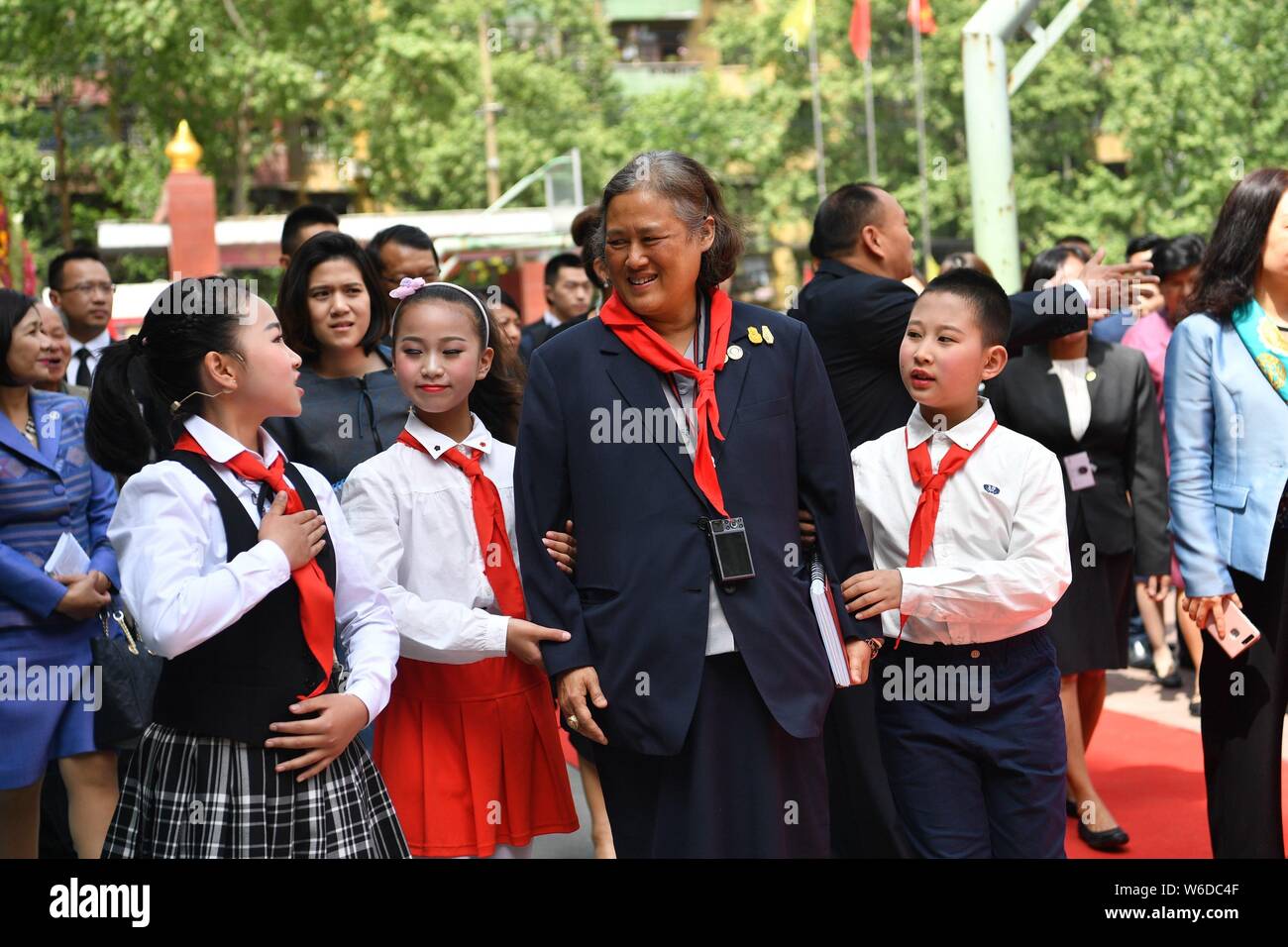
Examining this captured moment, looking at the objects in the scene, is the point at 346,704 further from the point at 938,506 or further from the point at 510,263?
the point at 510,263

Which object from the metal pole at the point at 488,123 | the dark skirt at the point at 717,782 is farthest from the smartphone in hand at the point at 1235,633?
the metal pole at the point at 488,123

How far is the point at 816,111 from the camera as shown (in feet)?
116

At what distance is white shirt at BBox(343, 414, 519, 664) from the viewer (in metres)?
3.77

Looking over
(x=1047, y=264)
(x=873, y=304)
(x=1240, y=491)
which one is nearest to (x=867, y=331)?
(x=873, y=304)

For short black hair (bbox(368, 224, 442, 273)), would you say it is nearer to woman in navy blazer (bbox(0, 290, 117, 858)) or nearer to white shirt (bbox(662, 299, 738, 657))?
woman in navy blazer (bbox(0, 290, 117, 858))

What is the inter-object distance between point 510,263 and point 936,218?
15264 mm

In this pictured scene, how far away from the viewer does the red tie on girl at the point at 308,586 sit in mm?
3232

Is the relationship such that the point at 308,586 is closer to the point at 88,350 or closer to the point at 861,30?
the point at 88,350

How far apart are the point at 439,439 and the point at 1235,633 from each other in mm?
2311

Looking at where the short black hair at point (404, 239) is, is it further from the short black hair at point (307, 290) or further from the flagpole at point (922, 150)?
the flagpole at point (922, 150)

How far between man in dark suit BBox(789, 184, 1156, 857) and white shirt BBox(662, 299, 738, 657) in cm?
141

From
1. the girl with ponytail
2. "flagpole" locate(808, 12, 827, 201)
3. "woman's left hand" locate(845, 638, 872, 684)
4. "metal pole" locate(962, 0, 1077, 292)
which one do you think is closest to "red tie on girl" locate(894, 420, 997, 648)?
"woman's left hand" locate(845, 638, 872, 684)
